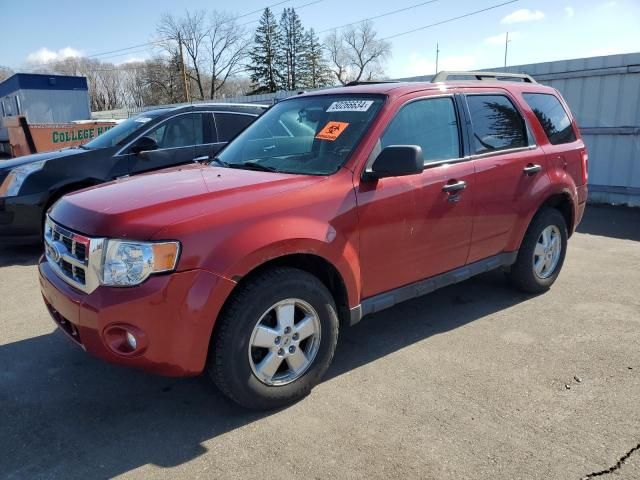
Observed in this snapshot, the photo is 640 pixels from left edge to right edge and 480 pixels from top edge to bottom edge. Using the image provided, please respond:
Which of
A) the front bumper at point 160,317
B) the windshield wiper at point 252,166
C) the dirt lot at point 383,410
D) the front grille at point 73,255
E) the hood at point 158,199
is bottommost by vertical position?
the dirt lot at point 383,410

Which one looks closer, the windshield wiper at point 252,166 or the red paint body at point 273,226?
the red paint body at point 273,226

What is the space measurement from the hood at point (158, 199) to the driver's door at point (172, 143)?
3244 millimetres

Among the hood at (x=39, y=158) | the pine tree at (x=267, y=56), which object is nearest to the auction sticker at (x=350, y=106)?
the hood at (x=39, y=158)

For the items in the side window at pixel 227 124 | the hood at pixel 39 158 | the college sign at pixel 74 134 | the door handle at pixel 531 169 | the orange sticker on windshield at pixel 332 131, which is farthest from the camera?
the college sign at pixel 74 134

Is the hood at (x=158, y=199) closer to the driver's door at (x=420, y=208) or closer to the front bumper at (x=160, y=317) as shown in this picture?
the front bumper at (x=160, y=317)

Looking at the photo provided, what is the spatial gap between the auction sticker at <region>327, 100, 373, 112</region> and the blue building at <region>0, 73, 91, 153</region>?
930 inches

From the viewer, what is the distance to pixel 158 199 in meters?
2.81

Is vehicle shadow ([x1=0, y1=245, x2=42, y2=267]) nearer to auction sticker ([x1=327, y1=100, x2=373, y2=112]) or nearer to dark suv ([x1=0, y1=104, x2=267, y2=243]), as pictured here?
dark suv ([x1=0, y1=104, x2=267, y2=243])

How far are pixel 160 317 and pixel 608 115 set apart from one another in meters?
9.42

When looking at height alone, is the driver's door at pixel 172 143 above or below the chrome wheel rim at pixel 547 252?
above


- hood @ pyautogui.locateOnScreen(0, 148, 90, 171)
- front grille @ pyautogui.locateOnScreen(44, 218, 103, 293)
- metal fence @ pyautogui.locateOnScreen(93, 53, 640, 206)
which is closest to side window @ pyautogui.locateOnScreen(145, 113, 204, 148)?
hood @ pyautogui.locateOnScreen(0, 148, 90, 171)

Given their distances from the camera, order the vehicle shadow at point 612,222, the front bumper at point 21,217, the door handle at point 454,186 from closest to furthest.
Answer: the door handle at point 454,186 → the front bumper at point 21,217 → the vehicle shadow at point 612,222

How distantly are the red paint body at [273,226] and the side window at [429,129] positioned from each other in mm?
84

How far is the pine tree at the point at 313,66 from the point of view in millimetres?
59656
